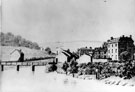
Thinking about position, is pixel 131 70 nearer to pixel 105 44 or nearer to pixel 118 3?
pixel 105 44

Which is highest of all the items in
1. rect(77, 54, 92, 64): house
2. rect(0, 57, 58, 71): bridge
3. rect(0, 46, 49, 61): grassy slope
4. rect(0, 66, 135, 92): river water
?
rect(0, 46, 49, 61): grassy slope

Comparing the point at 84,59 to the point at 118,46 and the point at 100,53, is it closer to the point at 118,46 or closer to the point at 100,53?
the point at 100,53

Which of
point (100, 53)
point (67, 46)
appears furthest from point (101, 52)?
point (67, 46)

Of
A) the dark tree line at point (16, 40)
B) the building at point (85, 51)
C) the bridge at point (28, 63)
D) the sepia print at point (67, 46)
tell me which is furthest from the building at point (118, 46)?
the dark tree line at point (16, 40)

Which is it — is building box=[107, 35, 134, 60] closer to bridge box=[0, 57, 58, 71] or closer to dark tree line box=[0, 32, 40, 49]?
bridge box=[0, 57, 58, 71]

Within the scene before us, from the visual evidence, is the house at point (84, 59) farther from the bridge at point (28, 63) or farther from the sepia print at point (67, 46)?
the bridge at point (28, 63)

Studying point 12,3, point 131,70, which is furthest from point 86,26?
point 12,3

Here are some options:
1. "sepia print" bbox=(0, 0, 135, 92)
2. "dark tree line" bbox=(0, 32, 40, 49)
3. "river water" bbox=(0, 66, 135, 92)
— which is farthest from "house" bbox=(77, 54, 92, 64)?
"dark tree line" bbox=(0, 32, 40, 49)
